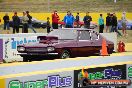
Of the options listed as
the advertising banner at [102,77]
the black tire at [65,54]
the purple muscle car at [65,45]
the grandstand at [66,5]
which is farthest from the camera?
the grandstand at [66,5]

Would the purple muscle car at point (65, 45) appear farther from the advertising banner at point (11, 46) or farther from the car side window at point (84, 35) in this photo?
the advertising banner at point (11, 46)

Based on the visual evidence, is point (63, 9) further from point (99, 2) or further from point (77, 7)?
point (99, 2)

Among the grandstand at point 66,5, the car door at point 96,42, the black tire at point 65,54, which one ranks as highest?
the grandstand at point 66,5

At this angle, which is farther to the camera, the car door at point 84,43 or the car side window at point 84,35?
the car side window at point 84,35

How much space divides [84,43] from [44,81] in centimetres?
888

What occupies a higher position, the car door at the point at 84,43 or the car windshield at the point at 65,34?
the car windshield at the point at 65,34

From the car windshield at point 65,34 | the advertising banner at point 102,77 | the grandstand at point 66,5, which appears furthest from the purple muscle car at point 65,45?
the grandstand at point 66,5

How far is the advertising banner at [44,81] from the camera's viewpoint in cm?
762

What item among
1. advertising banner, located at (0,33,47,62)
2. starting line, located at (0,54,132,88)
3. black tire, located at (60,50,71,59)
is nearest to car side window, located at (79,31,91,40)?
black tire, located at (60,50,71,59)

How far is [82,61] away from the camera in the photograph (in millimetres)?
10047

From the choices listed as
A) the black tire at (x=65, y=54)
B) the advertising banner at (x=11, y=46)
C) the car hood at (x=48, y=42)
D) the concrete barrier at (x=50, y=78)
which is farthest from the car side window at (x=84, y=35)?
the concrete barrier at (x=50, y=78)

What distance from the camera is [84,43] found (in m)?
16.9

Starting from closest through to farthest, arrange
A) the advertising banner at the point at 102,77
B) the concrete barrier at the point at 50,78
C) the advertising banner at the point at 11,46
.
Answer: the concrete barrier at the point at 50,78, the advertising banner at the point at 102,77, the advertising banner at the point at 11,46

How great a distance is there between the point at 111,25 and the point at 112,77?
18163 mm
